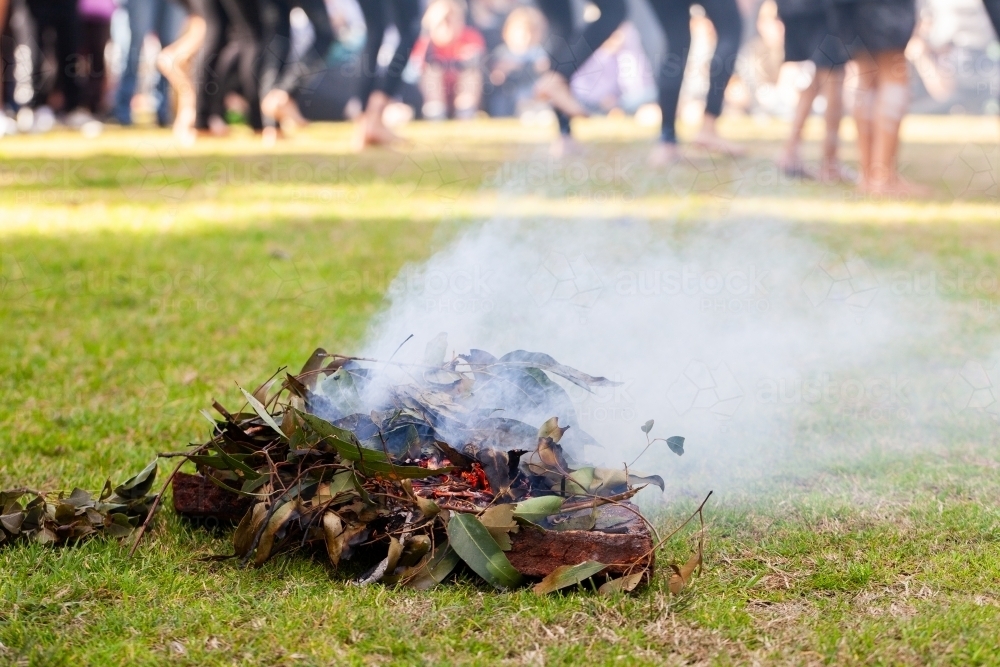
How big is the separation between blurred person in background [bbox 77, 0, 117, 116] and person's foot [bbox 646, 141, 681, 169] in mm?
6644

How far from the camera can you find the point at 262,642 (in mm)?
1848

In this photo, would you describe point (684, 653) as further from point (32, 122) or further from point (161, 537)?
point (32, 122)

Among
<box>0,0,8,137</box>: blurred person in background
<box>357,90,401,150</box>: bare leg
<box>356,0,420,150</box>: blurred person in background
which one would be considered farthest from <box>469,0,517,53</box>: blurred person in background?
<box>0,0,8,137</box>: blurred person in background

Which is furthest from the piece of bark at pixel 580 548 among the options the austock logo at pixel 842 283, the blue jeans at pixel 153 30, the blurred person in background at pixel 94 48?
the blue jeans at pixel 153 30

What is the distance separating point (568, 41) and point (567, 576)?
21.8 feet

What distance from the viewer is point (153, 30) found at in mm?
12656

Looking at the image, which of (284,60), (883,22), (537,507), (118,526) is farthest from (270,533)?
(284,60)

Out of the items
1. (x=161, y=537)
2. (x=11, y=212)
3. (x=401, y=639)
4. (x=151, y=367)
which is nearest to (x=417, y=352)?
(x=161, y=537)

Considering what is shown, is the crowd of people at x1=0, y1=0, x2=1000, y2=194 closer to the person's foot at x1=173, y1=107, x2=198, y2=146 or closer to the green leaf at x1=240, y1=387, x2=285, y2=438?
the person's foot at x1=173, y1=107, x2=198, y2=146

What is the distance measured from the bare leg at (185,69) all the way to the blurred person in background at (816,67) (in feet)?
16.3

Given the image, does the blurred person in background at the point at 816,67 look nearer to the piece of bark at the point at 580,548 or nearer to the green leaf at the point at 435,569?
the piece of bark at the point at 580,548

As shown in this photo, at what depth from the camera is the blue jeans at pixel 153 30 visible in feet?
40.5

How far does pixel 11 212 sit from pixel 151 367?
3.11 metres

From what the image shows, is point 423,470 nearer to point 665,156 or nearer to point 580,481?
point 580,481
